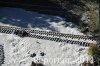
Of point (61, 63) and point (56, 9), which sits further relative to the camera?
point (56, 9)

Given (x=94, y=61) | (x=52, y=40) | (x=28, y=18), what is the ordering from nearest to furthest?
(x=94, y=61), (x=52, y=40), (x=28, y=18)

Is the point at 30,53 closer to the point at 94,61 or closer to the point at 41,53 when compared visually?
the point at 41,53

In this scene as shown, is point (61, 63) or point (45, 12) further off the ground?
point (45, 12)

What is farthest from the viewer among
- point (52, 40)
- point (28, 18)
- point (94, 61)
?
point (28, 18)

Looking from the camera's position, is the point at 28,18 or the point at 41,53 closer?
the point at 41,53

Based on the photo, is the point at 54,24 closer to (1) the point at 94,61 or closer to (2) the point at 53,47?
(2) the point at 53,47

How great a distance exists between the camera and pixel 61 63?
556 inches

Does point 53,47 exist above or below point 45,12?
below

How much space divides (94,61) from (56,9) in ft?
12.4

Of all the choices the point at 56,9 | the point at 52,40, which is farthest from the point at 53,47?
the point at 56,9

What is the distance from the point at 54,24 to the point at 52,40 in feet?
3.38

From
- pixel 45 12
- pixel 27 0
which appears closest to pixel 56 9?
pixel 45 12

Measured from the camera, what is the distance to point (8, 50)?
1466 centimetres

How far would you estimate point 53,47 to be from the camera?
14734 mm
